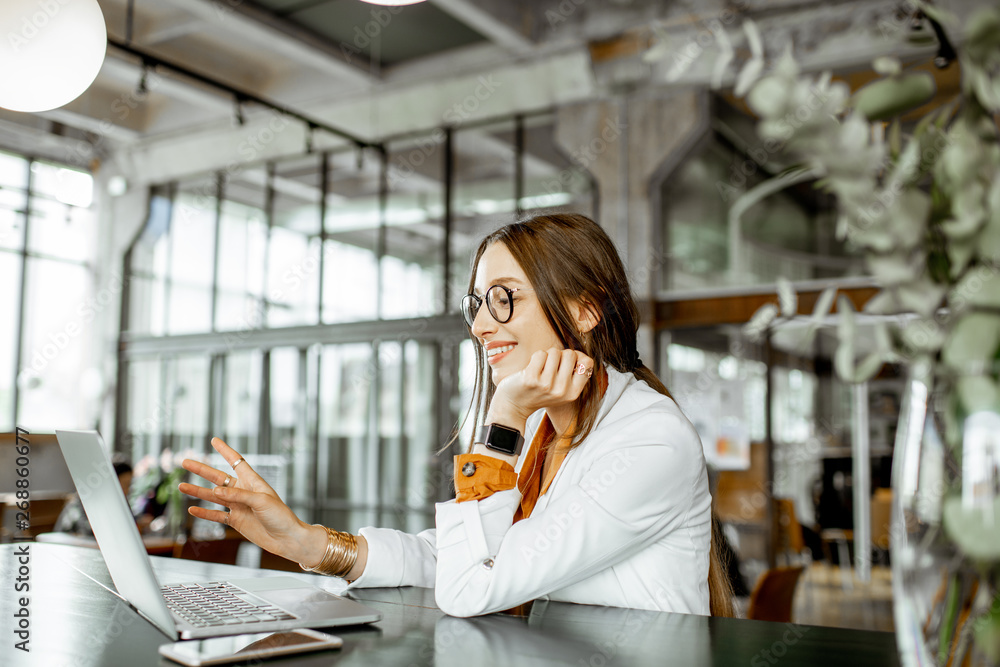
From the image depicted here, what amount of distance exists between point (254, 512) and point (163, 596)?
10.8 inches

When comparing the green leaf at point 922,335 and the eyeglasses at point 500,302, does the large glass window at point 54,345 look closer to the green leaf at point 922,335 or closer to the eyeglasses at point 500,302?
the eyeglasses at point 500,302

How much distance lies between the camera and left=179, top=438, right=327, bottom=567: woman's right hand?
1.27 meters

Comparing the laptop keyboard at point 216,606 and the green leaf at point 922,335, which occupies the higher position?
the green leaf at point 922,335

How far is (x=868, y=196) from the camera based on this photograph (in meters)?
0.68

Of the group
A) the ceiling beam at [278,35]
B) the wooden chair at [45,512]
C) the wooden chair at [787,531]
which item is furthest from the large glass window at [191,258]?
the wooden chair at [787,531]

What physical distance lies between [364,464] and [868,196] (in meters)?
8.34

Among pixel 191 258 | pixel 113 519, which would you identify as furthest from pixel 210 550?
pixel 191 258

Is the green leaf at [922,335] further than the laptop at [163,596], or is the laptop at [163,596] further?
the laptop at [163,596]

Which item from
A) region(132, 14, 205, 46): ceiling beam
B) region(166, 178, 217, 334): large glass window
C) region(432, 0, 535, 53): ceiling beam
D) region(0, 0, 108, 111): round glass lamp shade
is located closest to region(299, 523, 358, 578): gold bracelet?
region(0, 0, 108, 111): round glass lamp shade

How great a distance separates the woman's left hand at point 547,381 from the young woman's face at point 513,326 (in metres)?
0.15

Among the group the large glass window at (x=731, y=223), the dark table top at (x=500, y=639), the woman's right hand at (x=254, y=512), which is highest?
the large glass window at (x=731, y=223)

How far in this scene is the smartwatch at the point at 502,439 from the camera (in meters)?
1.43

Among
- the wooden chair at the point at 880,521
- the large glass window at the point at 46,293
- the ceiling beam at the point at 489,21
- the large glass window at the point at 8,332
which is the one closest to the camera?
the ceiling beam at the point at 489,21

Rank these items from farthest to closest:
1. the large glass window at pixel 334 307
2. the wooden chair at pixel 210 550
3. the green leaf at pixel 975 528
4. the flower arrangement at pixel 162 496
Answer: the large glass window at pixel 334 307 < the flower arrangement at pixel 162 496 < the wooden chair at pixel 210 550 < the green leaf at pixel 975 528
